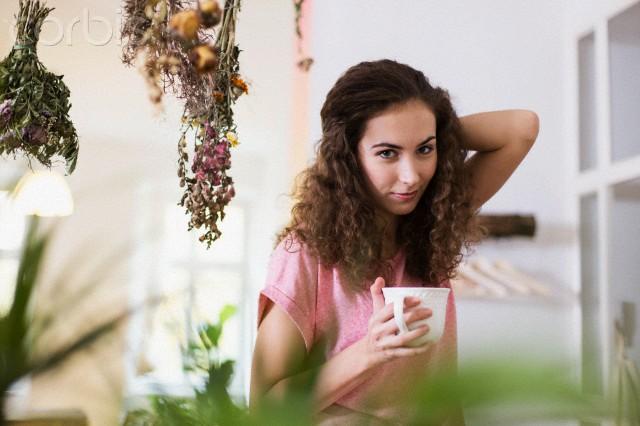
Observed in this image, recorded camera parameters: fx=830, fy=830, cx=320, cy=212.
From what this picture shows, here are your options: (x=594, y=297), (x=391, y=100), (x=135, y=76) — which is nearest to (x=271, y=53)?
(x=135, y=76)

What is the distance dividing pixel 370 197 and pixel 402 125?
166 millimetres

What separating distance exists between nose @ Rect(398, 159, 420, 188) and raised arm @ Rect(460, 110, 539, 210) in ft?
0.86

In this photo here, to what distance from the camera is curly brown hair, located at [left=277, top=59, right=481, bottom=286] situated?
5.07 feet

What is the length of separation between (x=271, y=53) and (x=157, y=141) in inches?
36.3

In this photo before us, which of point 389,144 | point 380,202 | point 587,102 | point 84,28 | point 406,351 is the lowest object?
point 406,351

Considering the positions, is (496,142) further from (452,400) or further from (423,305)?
(452,400)

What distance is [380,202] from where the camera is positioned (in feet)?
5.22

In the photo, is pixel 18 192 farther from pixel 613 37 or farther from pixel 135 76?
pixel 135 76

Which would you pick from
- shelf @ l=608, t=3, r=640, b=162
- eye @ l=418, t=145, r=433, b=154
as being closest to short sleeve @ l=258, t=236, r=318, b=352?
eye @ l=418, t=145, r=433, b=154

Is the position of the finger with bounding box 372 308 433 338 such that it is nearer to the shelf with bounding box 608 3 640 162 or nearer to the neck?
the neck

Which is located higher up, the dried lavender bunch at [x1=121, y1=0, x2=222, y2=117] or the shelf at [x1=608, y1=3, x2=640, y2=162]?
the shelf at [x1=608, y1=3, x2=640, y2=162]

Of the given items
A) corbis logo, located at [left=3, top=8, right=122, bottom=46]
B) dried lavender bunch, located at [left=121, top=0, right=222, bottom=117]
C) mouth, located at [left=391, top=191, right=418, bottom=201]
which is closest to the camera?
dried lavender bunch, located at [left=121, top=0, right=222, bottom=117]

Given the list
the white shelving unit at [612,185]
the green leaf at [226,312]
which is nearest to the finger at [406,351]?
the green leaf at [226,312]

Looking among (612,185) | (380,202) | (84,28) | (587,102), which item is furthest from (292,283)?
(84,28)
